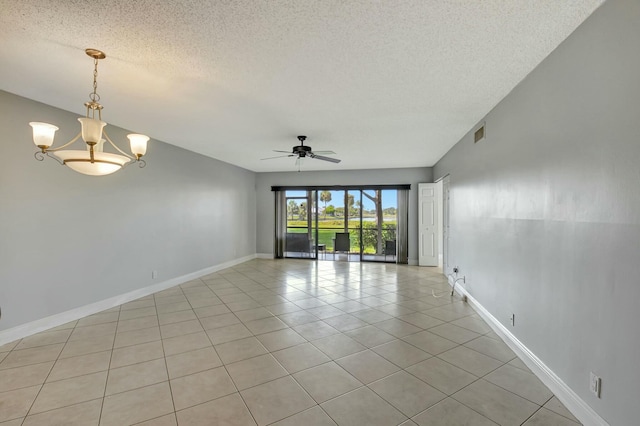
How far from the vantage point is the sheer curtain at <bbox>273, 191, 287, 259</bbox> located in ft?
27.3

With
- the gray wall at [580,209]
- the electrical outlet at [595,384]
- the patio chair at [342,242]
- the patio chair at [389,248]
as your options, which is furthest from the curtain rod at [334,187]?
the electrical outlet at [595,384]

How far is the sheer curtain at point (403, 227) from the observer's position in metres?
7.59

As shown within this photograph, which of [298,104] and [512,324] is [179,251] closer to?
[298,104]

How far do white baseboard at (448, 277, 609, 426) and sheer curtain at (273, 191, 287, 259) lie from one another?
5.88 m

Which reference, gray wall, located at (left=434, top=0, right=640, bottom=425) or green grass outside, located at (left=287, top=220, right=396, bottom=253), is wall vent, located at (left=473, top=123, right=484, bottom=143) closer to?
gray wall, located at (left=434, top=0, right=640, bottom=425)

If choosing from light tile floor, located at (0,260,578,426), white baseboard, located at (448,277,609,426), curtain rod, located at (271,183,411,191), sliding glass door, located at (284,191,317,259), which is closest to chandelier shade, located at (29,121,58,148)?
light tile floor, located at (0,260,578,426)

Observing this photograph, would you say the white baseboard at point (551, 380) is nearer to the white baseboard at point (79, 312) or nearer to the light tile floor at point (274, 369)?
the light tile floor at point (274, 369)

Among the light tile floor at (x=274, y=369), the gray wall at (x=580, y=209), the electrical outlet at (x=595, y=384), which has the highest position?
the gray wall at (x=580, y=209)

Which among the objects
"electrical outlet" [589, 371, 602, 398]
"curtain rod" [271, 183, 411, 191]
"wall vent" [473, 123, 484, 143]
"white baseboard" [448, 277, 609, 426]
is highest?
"wall vent" [473, 123, 484, 143]

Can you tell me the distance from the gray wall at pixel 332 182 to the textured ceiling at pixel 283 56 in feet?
12.2

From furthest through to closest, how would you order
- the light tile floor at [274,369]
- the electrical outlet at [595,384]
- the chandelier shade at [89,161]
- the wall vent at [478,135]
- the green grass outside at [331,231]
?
the green grass outside at [331,231] → the wall vent at [478,135] → the chandelier shade at [89,161] → the light tile floor at [274,369] → the electrical outlet at [595,384]

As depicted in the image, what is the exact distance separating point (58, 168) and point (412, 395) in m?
4.55

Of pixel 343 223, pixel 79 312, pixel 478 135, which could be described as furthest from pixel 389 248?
pixel 79 312

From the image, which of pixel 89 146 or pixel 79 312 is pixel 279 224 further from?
pixel 89 146
